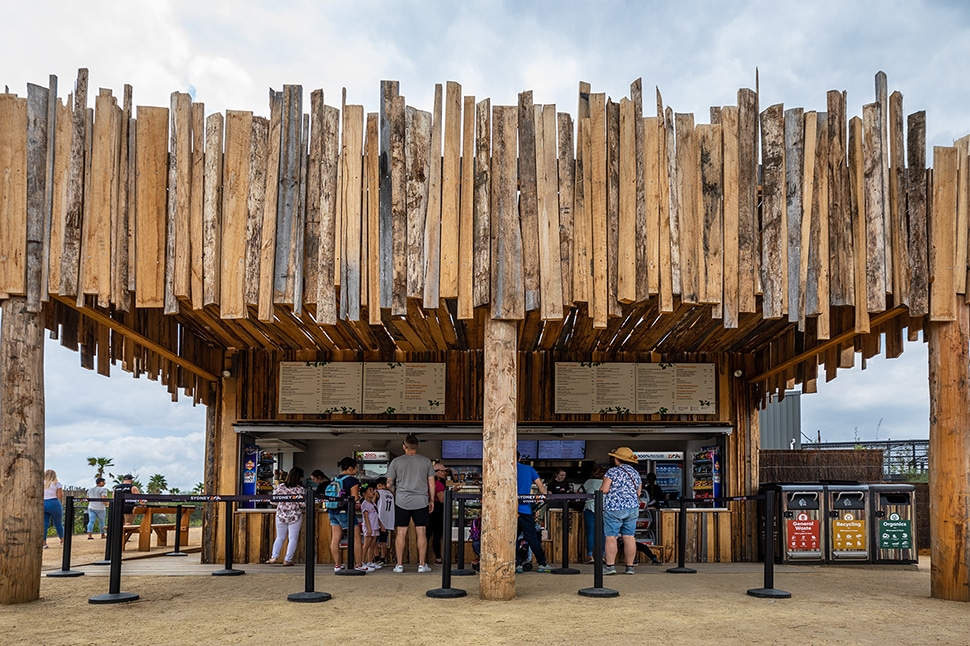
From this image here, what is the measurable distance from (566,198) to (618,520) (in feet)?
12.6

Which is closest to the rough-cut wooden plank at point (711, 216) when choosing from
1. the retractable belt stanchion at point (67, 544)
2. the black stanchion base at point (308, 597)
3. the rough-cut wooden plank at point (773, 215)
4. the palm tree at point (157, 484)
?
the rough-cut wooden plank at point (773, 215)

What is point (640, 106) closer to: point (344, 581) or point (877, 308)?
point (877, 308)

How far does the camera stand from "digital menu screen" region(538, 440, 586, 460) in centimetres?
1502

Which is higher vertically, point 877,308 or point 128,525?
point 877,308

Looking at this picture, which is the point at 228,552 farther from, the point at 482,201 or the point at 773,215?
the point at 773,215

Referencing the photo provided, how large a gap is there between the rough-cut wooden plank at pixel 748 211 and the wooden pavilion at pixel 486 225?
0.07 feet

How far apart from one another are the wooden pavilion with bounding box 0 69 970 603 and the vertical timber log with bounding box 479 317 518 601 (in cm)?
2

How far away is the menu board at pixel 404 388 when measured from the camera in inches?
530

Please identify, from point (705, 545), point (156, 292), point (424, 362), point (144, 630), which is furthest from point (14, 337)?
point (705, 545)

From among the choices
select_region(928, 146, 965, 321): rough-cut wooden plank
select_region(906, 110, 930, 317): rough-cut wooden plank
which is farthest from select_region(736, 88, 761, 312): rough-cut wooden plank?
select_region(928, 146, 965, 321): rough-cut wooden plank

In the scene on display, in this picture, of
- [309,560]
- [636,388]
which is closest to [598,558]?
[309,560]

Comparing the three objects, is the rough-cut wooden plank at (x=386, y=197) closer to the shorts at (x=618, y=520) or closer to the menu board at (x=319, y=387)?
the shorts at (x=618, y=520)

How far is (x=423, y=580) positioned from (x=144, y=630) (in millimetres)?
3773

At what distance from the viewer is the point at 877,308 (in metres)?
9.29
